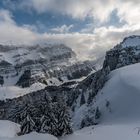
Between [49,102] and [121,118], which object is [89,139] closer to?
[49,102]

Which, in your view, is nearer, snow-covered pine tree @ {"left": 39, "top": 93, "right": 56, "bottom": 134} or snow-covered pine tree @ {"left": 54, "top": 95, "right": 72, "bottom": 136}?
snow-covered pine tree @ {"left": 39, "top": 93, "right": 56, "bottom": 134}

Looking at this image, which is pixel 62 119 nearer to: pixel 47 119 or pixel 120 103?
pixel 47 119

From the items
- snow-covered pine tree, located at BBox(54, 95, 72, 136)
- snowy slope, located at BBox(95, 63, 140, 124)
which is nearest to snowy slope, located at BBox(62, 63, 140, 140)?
snowy slope, located at BBox(95, 63, 140, 124)

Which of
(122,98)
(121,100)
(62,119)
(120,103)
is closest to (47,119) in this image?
(62,119)

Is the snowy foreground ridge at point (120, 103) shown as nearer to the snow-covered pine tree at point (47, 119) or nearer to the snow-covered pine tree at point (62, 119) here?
the snow-covered pine tree at point (62, 119)

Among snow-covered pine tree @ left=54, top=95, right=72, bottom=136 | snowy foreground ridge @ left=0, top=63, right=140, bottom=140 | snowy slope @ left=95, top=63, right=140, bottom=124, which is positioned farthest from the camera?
snowy slope @ left=95, top=63, right=140, bottom=124

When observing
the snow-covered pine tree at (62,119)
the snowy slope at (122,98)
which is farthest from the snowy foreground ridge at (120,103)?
the snow-covered pine tree at (62,119)

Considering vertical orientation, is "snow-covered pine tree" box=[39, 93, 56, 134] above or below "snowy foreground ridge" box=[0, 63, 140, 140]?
above

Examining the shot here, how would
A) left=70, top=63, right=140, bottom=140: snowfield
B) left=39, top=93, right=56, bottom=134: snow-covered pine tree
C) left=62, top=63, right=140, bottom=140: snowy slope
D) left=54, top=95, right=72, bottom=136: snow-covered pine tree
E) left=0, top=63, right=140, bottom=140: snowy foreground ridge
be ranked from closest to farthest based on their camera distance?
1. left=39, top=93, right=56, bottom=134: snow-covered pine tree
2. left=54, top=95, right=72, bottom=136: snow-covered pine tree
3. left=0, top=63, right=140, bottom=140: snowy foreground ridge
4. left=62, top=63, right=140, bottom=140: snowy slope
5. left=70, top=63, right=140, bottom=140: snowfield

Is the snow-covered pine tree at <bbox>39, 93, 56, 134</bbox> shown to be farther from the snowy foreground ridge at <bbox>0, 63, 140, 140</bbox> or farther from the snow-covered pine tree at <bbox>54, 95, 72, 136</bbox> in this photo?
the snowy foreground ridge at <bbox>0, 63, 140, 140</bbox>

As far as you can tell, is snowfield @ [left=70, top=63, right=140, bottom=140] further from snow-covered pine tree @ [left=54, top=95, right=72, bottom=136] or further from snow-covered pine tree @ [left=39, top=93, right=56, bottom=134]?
snow-covered pine tree @ [left=39, top=93, right=56, bottom=134]

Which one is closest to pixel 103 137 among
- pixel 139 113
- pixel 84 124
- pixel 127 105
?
pixel 139 113

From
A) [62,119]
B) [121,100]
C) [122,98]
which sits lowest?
[121,100]

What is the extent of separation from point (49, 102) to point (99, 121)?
48.6 m
